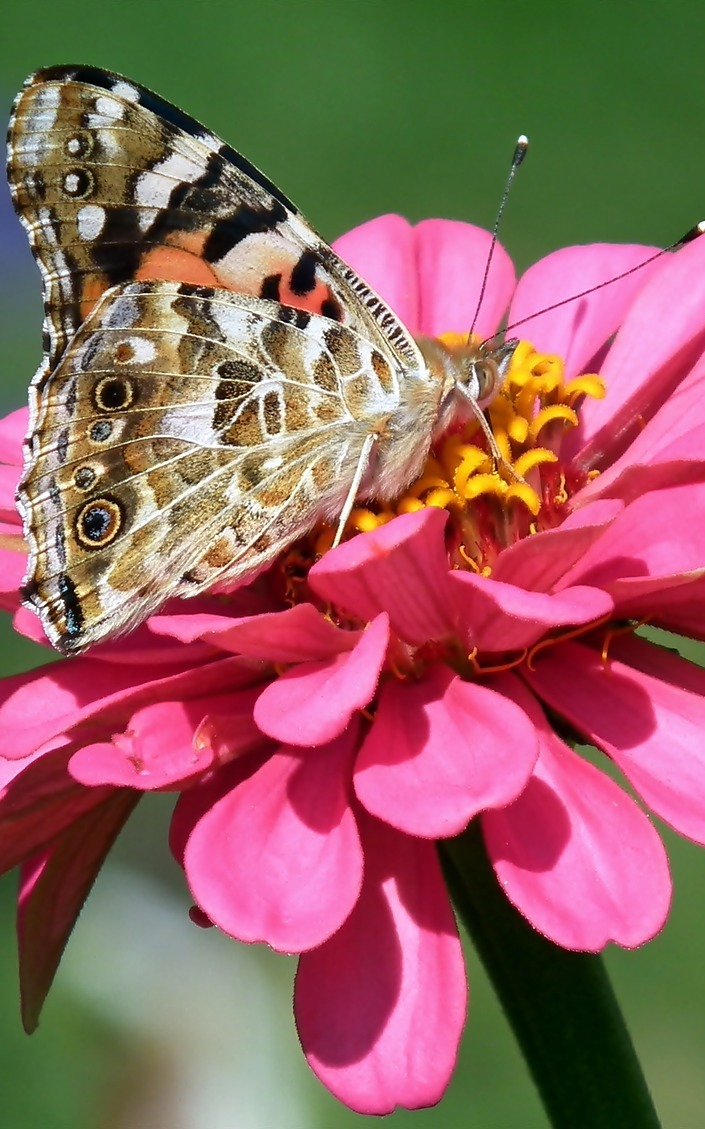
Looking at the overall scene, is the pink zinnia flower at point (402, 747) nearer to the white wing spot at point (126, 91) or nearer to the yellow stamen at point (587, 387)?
the yellow stamen at point (587, 387)

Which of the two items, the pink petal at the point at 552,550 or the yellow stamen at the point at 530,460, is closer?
the pink petal at the point at 552,550

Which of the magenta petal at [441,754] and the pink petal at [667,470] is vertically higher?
the pink petal at [667,470]

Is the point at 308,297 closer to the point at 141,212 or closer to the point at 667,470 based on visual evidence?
the point at 141,212

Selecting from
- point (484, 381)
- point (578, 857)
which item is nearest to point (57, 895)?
point (578, 857)

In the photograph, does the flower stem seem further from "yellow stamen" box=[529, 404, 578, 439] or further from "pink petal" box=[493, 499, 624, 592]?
"yellow stamen" box=[529, 404, 578, 439]

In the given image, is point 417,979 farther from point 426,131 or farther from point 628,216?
point 426,131

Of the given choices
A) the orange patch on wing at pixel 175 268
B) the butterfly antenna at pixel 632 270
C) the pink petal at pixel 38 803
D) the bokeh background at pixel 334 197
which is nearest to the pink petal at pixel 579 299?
the butterfly antenna at pixel 632 270

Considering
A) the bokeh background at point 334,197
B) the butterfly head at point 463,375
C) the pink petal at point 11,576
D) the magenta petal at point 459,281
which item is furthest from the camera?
the bokeh background at point 334,197

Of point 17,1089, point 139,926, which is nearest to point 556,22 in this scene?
point 139,926
